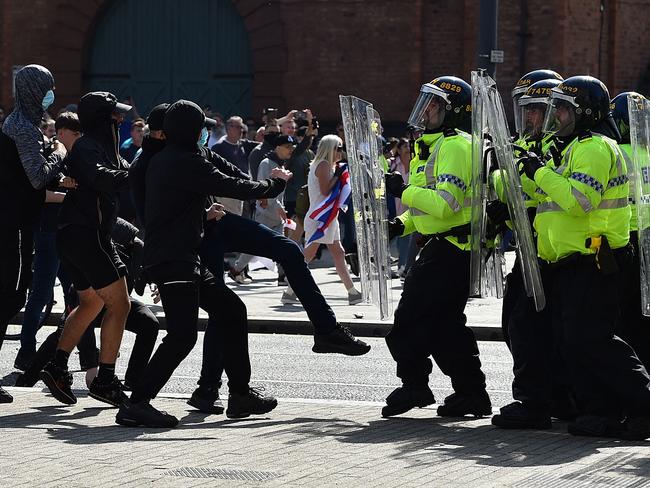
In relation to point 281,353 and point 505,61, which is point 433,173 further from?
point 505,61

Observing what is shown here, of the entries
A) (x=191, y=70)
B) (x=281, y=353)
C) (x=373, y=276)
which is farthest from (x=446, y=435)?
(x=191, y=70)

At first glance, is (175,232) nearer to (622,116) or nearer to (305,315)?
(622,116)

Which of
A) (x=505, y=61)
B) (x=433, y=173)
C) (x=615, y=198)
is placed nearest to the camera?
(x=615, y=198)

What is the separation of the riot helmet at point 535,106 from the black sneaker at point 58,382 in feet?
9.79

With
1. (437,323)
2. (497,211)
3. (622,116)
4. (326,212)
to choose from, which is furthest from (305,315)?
(497,211)

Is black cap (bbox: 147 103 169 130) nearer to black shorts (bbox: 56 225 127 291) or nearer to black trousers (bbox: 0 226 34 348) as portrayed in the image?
black shorts (bbox: 56 225 127 291)

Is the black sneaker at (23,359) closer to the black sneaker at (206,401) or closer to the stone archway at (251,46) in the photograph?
the black sneaker at (206,401)

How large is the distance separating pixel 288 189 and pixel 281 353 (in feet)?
20.6

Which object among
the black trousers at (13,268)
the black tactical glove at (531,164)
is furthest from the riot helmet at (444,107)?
the black trousers at (13,268)

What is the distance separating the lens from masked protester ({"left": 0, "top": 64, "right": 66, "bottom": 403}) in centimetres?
910

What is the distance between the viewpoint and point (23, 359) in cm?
1077

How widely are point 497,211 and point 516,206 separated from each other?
18 centimetres

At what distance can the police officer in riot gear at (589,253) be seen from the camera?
782cm

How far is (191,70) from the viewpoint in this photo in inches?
1184
